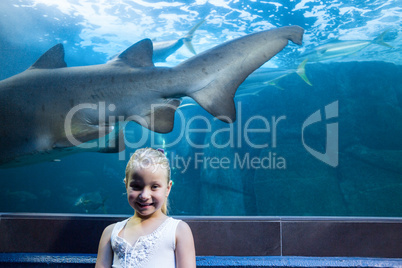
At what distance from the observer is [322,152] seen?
34.4ft

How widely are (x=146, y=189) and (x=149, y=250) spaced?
279 mm

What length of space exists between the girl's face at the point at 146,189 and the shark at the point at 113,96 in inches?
33.0

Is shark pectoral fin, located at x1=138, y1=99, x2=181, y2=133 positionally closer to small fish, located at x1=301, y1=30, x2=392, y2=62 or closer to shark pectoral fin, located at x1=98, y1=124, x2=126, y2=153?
shark pectoral fin, located at x1=98, y1=124, x2=126, y2=153

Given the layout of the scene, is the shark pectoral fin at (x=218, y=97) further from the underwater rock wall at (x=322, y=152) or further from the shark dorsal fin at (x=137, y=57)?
the underwater rock wall at (x=322, y=152)

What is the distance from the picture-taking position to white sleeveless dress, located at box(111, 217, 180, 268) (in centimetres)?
121

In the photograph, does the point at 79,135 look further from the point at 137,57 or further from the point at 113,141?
the point at 137,57

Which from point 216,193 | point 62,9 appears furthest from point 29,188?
point 216,193

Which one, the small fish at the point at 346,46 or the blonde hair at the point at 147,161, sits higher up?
the small fish at the point at 346,46

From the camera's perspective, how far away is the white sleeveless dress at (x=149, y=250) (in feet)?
3.99

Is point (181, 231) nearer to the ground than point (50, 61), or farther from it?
nearer to the ground

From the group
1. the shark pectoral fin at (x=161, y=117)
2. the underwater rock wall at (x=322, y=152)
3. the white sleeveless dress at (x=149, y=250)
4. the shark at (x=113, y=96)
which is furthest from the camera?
the underwater rock wall at (x=322, y=152)

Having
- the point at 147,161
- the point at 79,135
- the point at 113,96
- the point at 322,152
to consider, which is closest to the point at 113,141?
the point at 79,135

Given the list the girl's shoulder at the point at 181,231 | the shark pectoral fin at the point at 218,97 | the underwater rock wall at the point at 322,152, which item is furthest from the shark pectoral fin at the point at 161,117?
the underwater rock wall at the point at 322,152

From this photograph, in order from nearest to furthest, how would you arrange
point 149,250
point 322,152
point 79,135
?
point 149,250 < point 79,135 < point 322,152
